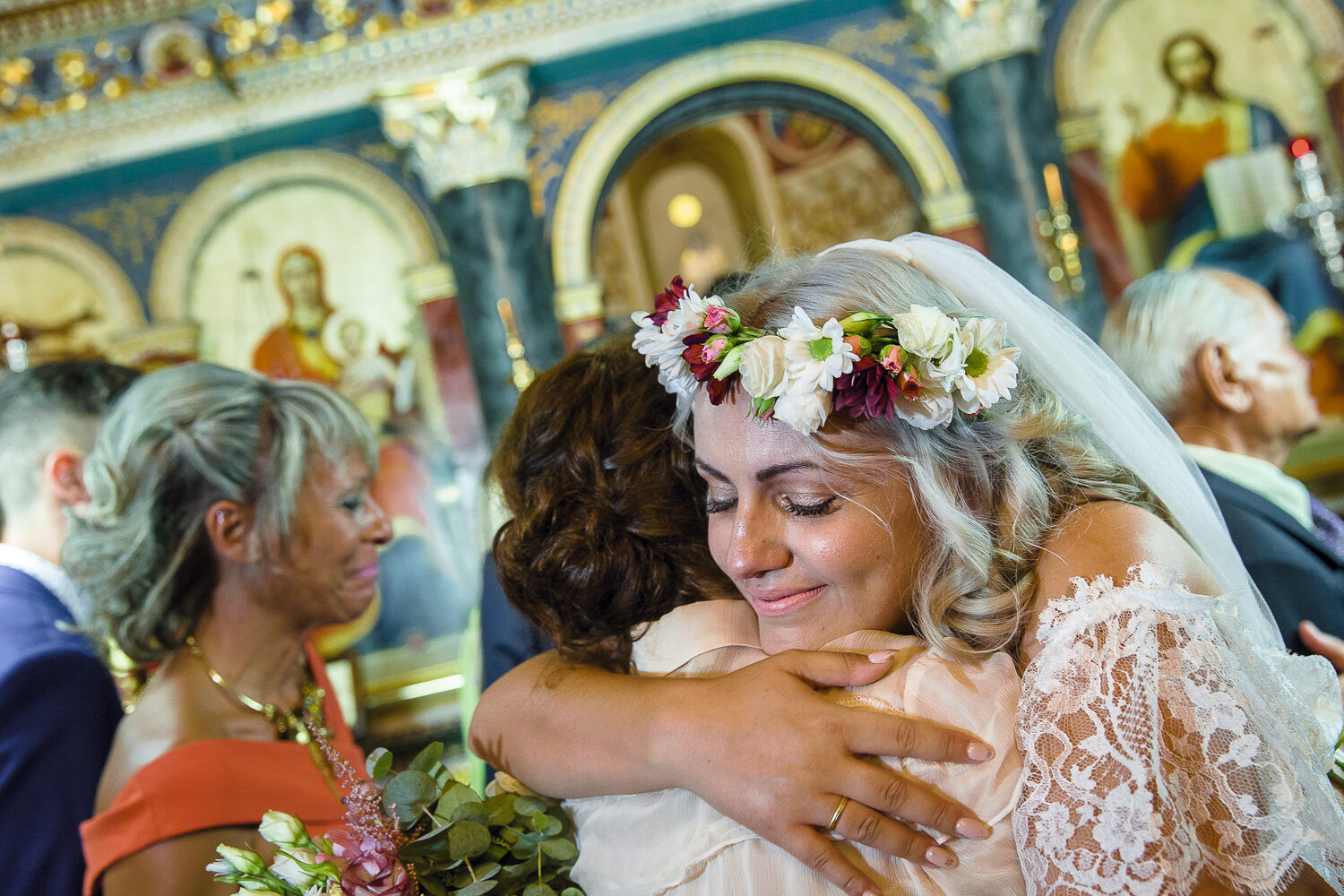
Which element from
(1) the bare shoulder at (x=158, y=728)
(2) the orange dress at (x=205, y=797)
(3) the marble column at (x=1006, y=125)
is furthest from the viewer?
(3) the marble column at (x=1006, y=125)

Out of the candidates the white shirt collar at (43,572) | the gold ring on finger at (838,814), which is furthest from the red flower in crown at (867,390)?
the white shirt collar at (43,572)

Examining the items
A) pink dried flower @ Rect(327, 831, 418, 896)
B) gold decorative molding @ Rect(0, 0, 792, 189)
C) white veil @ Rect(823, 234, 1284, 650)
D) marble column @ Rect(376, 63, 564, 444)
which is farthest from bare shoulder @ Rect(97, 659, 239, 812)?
gold decorative molding @ Rect(0, 0, 792, 189)

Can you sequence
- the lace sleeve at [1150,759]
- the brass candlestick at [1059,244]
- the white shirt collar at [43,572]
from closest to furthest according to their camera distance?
the lace sleeve at [1150,759] < the white shirt collar at [43,572] < the brass candlestick at [1059,244]

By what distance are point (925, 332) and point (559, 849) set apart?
1.01m

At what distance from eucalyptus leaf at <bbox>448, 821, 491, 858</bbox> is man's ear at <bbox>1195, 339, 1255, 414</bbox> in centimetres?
224

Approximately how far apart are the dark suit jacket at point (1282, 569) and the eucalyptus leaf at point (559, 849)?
1614 mm

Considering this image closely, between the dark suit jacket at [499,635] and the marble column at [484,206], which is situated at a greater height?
the marble column at [484,206]

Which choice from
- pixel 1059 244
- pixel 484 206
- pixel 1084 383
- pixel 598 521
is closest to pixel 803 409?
pixel 598 521

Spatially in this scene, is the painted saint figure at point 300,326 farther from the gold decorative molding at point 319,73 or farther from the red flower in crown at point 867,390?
the red flower in crown at point 867,390

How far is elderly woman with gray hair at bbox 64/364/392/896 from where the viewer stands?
2.24 meters

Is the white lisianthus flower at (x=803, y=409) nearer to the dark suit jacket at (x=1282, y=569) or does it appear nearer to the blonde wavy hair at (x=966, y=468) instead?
the blonde wavy hair at (x=966, y=468)

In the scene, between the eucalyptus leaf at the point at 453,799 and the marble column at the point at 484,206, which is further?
the marble column at the point at 484,206

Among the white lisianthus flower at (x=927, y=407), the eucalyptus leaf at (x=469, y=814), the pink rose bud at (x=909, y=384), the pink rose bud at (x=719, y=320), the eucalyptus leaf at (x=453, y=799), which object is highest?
the pink rose bud at (x=719, y=320)

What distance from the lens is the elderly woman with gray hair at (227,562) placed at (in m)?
2.24
